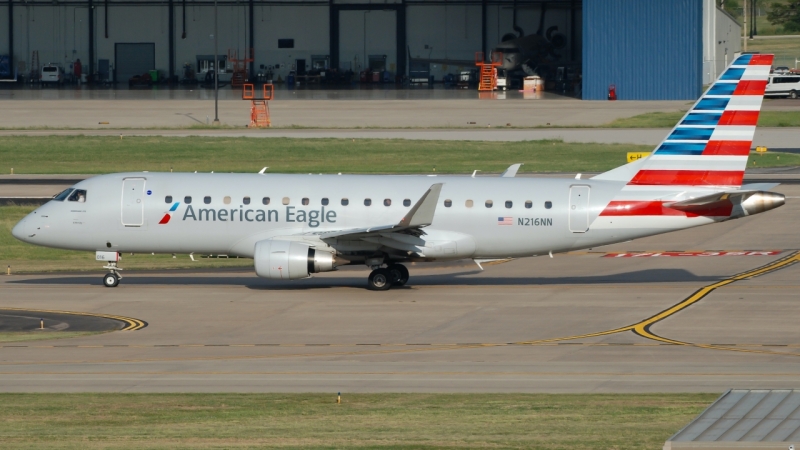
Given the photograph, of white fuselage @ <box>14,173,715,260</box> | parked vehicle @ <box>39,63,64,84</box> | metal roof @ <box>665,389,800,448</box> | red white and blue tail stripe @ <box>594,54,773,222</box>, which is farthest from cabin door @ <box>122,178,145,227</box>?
parked vehicle @ <box>39,63,64,84</box>

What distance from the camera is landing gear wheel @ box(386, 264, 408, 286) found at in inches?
1407

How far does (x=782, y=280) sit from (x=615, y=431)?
20479 mm

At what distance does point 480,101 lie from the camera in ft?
364

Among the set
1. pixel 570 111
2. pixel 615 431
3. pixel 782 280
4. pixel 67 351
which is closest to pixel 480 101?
pixel 570 111

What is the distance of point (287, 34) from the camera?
463 ft

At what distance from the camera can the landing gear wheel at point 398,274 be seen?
3575 centimetres

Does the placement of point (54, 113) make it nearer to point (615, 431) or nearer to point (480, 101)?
point (480, 101)

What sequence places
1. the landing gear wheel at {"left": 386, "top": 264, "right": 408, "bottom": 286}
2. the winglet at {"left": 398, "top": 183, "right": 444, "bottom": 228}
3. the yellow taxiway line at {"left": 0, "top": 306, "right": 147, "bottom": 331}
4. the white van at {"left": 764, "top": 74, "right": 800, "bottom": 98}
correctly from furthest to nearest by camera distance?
the white van at {"left": 764, "top": 74, "right": 800, "bottom": 98} → the landing gear wheel at {"left": 386, "top": 264, "right": 408, "bottom": 286} → the winglet at {"left": 398, "top": 183, "right": 444, "bottom": 228} → the yellow taxiway line at {"left": 0, "top": 306, "right": 147, "bottom": 331}

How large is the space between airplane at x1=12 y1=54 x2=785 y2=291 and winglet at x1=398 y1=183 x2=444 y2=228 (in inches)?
2.6

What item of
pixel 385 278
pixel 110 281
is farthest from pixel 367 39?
pixel 385 278

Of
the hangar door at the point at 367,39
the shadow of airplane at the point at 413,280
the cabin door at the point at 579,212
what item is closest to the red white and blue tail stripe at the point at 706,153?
the cabin door at the point at 579,212

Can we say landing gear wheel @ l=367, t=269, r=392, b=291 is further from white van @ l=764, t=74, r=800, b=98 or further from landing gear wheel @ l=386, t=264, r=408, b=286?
white van @ l=764, t=74, r=800, b=98

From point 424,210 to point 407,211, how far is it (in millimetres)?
1725

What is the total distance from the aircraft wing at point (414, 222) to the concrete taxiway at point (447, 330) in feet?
6.50
